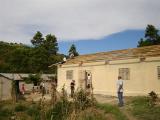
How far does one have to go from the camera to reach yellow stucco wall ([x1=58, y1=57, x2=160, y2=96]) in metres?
21.8

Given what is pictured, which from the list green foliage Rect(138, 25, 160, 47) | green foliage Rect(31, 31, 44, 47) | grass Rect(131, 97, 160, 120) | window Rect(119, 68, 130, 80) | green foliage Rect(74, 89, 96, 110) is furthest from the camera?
green foliage Rect(31, 31, 44, 47)

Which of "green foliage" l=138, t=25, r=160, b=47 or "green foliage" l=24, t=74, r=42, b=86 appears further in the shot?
"green foliage" l=138, t=25, r=160, b=47

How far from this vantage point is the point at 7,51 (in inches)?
2286

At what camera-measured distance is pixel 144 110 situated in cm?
1650

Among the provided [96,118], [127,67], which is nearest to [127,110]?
[96,118]

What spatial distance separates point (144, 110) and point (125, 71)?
7.54 metres

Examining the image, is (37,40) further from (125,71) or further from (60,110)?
(60,110)

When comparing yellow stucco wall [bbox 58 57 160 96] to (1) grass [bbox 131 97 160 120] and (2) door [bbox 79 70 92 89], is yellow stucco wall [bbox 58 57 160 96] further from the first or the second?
(1) grass [bbox 131 97 160 120]

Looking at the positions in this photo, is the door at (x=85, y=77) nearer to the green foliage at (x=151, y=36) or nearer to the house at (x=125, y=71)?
the house at (x=125, y=71)

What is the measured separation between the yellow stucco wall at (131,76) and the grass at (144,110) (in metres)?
3.04

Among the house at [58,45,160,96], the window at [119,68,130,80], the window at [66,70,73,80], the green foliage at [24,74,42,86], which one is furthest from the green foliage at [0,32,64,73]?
the window at [119,68,130,80]

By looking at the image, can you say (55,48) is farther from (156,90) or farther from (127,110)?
(127,110)

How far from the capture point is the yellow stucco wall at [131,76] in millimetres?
21781

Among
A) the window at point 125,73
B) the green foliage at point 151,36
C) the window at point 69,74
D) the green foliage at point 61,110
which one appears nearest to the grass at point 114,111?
the green foliage at point 61,110
